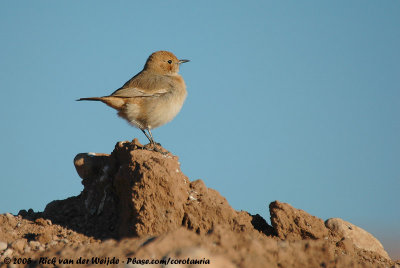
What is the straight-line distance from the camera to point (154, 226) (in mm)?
7441

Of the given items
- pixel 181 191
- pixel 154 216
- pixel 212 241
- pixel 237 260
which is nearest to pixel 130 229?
pixel 154 216

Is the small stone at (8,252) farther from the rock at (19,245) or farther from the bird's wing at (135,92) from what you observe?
the bird's wing at (135,92)

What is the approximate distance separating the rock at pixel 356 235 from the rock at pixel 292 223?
81 cm

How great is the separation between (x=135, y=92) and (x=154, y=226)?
356 centimetres

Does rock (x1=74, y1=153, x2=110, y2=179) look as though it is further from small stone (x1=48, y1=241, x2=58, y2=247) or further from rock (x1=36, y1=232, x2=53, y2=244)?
small stone (x1=48, y1=241, x2=58, y2=247)

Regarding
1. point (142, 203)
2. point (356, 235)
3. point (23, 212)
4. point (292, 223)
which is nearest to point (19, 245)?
point (142, 203)

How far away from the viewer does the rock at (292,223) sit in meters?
8.29

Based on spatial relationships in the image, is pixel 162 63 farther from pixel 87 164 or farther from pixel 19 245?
pixel 19 245

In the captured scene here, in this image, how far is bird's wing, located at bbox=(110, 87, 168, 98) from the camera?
9.79m

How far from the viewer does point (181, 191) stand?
25.8 feet

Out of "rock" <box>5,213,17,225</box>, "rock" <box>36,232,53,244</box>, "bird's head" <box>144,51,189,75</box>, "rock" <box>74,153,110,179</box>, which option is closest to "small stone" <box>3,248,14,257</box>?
"rock" <box>36,232,53,244</box>

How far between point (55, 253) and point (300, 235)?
15.1 ft


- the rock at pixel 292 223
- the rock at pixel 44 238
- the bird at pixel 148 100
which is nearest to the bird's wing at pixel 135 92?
the bird at pixel 148 100

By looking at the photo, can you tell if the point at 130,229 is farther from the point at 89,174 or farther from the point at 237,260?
the point at 237,260
